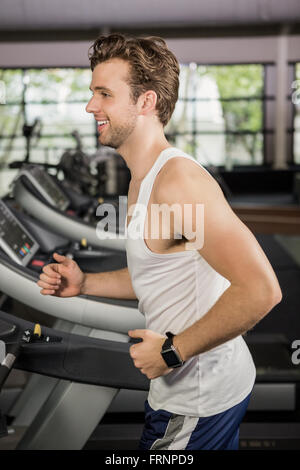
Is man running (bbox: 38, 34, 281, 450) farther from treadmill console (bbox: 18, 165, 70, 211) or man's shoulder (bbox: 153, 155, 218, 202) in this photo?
treadmill console (bbox: 18, 165, 70, 211)

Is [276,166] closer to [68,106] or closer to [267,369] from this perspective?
[68,106]

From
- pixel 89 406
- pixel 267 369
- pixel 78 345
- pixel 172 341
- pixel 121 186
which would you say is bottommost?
pixel 121 186

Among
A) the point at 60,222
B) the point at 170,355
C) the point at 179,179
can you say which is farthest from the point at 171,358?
the point at 60,222

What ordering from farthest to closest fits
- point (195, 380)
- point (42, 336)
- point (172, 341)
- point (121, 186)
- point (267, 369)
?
point (121, 186) < point (267, 369) < point (42, 336) < point (195, 380) < point (172, 341)

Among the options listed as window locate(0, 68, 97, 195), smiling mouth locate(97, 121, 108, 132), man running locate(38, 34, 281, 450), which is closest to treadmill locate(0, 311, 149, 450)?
man running locate(38, 34, 281, 450)

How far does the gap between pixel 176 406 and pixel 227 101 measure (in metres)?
10.6

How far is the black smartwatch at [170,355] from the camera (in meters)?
0.93

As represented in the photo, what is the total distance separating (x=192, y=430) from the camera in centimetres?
106

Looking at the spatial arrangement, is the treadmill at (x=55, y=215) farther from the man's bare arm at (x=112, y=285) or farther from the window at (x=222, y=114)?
the window at (x=222, y=114)

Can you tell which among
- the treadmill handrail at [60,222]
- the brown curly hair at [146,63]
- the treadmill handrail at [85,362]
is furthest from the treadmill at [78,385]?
the brown curly hair at [146,63]

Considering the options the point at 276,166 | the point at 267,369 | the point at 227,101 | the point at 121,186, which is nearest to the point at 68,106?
the point at 121,186

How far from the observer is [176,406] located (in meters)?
1.06

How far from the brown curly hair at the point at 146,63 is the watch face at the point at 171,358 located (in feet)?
1.34

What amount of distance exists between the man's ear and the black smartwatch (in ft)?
1.30
